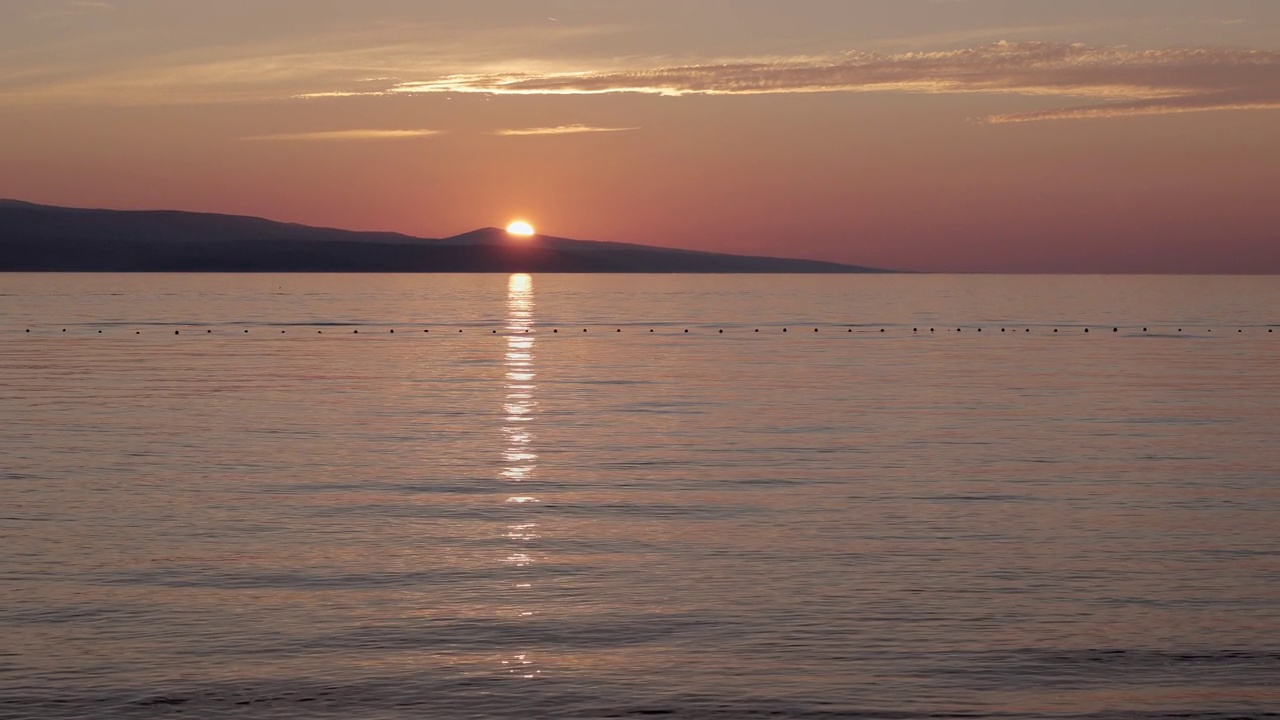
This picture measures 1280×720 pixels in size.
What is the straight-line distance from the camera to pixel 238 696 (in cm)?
1875

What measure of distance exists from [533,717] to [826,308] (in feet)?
597

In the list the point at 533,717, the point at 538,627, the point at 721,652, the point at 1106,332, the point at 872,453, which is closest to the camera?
the point at 533,717

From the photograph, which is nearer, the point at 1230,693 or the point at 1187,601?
the point at 1230,693

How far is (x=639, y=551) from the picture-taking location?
2786 centimetres

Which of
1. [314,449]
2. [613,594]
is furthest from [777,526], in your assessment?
[314,449]

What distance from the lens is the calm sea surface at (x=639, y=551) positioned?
19.4 metres

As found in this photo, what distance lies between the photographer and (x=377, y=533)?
97.4ft

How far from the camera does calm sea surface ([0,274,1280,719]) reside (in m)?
19.4

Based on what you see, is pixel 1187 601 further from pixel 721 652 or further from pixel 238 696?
pixel 238 696

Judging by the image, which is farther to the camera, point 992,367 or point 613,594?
point 992,367

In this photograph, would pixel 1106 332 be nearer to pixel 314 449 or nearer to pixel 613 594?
pixel 314 449

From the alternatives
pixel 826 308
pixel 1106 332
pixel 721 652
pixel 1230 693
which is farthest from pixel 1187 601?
pixel 826 308

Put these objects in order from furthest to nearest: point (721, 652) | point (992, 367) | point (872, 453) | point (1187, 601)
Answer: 1. point (992, 367)
2. point (872, 453)
3. point (1187, 601)
4. point (721, 652)

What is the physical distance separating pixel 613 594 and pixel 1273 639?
9.80 m
